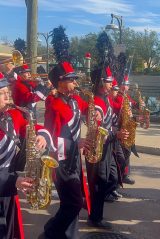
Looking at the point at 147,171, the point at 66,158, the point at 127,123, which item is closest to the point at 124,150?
the point at 147,171

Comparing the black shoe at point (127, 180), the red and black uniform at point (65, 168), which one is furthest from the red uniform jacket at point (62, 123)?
the black shoe at point (127, 180)

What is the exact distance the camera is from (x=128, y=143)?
531 cm

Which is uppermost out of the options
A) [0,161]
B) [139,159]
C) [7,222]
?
[0,161]

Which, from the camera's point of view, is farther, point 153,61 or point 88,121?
point 153,61

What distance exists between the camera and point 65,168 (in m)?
4.33

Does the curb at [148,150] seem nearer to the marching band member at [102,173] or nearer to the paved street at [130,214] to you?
the paved street at [130,214]

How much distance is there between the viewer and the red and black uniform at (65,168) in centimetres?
429

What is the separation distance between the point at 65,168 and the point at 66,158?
0.10 metres

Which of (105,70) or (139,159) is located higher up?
(105,70)

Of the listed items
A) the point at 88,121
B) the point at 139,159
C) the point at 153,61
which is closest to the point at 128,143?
the point at 88,121

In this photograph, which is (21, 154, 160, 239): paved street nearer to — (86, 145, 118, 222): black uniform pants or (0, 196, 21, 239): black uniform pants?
(86, 145, 118, 222): black uniform pants

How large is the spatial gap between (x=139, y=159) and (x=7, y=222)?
20.6ft

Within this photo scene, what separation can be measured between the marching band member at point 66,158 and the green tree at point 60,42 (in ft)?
4.91

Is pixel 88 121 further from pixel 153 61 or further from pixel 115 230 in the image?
pixel 153 61
